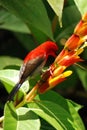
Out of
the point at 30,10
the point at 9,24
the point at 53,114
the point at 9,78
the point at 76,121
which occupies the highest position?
the point at 30,10

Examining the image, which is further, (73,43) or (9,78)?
(9,78)

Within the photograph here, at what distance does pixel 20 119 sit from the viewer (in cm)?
130

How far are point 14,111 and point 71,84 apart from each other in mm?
1419

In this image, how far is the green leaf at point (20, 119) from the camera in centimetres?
124

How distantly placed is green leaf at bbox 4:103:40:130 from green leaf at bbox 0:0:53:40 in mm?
274

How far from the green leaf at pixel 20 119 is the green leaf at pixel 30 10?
0.90 feet

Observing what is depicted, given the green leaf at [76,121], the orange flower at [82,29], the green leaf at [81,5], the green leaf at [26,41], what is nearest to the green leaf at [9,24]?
the green leaf at [26,41]

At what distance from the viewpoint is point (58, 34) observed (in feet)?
8.09

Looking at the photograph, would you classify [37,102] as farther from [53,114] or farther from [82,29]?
[82,29]

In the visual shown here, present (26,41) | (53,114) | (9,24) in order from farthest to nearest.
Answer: (26,41) → (9,24) → (53,114)

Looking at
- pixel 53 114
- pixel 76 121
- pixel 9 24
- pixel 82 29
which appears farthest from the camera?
pixel 9 24

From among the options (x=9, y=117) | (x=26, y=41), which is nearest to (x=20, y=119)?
(x=9, y=117)

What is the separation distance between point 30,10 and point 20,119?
13.4 inches

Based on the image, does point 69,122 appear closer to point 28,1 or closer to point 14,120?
point 14,120
